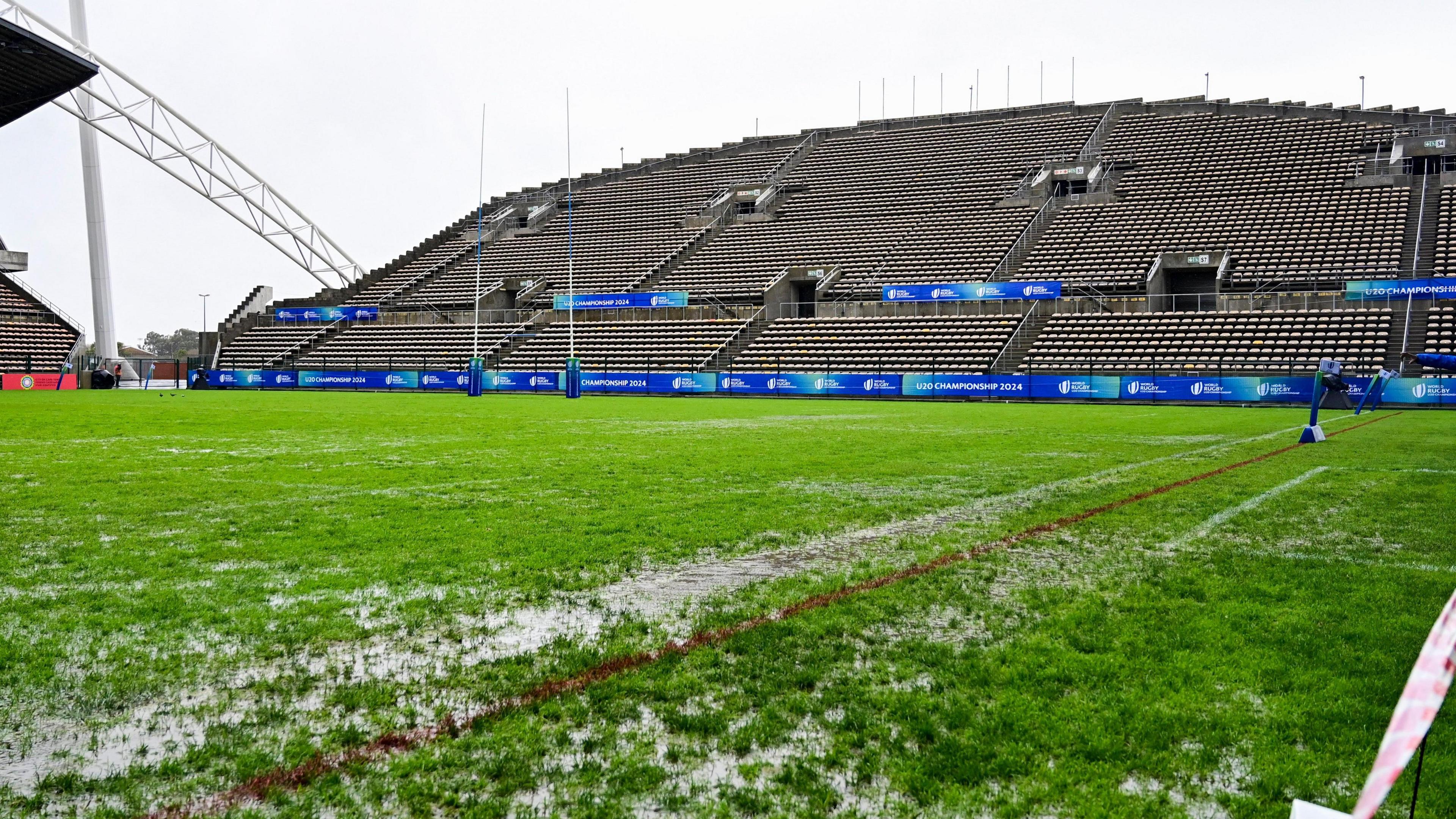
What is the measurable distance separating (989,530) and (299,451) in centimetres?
883

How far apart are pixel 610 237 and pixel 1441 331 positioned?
37.9 meters

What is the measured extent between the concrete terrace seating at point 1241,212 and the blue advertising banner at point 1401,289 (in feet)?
4.71

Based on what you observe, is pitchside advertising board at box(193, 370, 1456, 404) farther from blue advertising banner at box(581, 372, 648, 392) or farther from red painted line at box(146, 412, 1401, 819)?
red painted line at box(146, 412, 1401, 819)

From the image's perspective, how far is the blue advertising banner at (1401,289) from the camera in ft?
103

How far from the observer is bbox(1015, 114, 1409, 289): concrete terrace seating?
36.0 metres

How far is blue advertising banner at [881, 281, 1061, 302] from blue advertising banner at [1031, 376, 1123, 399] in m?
6.45

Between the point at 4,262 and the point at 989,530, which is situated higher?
the point at 4,262

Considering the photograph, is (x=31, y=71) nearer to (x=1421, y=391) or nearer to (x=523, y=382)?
(x=523, y=382)

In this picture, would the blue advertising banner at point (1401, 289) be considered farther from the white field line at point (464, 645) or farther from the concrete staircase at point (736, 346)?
the white field line at point (464, 645)

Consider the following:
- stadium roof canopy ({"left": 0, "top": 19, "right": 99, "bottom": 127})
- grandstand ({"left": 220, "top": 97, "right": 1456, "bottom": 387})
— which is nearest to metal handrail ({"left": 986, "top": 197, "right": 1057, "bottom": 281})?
grandstand ({"left": 220, "top": 97, "right": 1456, "bottom": 387})

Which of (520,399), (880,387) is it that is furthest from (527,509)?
(880,387)

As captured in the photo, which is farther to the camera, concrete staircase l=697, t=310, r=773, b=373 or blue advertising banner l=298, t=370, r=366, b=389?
blue advertising banner l=298, t=370, r=366, b=389

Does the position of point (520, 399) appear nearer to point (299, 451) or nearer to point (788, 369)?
point (788, 369)

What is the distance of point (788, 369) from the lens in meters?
37.2
